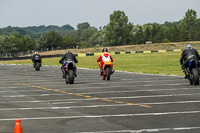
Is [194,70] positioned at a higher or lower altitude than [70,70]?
higher

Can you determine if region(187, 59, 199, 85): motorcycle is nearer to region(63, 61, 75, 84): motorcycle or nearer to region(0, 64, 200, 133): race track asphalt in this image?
region(0, 64, 200, 133): race track asphalt

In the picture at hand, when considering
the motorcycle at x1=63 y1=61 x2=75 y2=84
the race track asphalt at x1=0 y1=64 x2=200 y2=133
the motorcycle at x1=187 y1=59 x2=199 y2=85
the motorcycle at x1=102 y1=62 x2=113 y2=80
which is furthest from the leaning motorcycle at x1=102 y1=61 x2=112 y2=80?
the race track asphalt at x1=0 y1=64 x2=200 y2=133

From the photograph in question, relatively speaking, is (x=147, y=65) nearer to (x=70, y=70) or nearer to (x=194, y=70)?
(x=70, y=70)

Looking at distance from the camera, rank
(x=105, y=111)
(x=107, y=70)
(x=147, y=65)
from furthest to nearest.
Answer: (x=147, y=65) → (x=107, y=70) → (x=105, y=111)

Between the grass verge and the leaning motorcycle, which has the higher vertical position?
the leaning motorcycle

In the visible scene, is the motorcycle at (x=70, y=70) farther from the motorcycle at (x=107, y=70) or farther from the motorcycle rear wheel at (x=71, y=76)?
the motorcycle at (x=107, y=70)

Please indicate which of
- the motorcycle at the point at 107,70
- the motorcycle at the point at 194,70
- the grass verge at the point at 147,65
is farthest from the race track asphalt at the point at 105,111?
the grass verge at the point at 147,65

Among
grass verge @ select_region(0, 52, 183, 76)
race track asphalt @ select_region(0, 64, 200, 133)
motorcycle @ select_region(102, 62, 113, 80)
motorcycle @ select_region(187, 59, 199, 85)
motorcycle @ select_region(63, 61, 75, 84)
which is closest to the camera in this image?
race track asphalt @ select_region(0, 64, 200, 133)

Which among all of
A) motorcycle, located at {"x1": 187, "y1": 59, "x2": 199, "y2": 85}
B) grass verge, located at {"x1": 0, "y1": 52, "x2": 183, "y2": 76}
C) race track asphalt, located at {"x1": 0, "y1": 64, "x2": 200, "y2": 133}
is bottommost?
grass verge, located at {"x1": 0, "y1": 52, "x2": 183, "y2": 76}

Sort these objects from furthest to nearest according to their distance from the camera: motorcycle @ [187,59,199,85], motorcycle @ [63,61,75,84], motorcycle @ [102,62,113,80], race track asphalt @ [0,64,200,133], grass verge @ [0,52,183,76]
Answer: grass verge @ [0,52,183,76], motorcycle @ [102,62,113,80], motorcycle @ [63,61,75,84], motorcycle @ [187,59,199,85], race track asphalt @ [0,64,200,133]

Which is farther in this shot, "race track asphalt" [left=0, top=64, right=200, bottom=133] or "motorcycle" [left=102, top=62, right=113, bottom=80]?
"motorcycle" [left=102, top=62, right=113, bottom=80]

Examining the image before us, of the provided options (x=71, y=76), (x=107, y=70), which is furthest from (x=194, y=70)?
(x=107, y=70)

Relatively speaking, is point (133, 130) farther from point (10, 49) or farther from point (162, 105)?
point (10, 49)

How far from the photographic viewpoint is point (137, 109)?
12.9 meters
